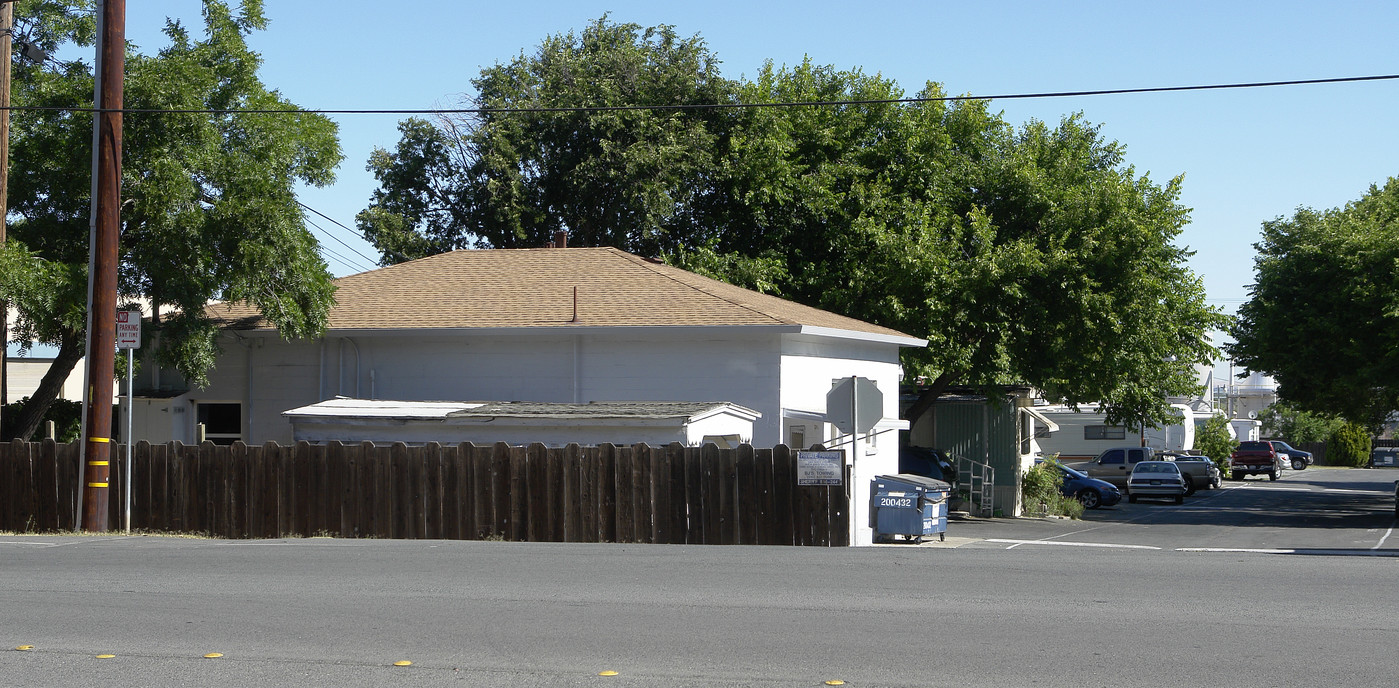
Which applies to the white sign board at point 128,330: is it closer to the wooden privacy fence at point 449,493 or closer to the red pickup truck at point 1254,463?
the wooden privacy fence at point 449,493

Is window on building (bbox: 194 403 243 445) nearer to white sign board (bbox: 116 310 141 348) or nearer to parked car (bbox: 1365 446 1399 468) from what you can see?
white sign board (bbox: 116 310 141 348)

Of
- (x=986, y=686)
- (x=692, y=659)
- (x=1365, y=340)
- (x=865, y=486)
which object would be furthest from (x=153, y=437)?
(x=1365, y=340)

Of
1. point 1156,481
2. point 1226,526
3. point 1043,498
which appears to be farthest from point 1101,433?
point 1226,526

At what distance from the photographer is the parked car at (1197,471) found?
45.6 metres

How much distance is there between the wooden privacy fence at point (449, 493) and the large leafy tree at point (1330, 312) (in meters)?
18.7

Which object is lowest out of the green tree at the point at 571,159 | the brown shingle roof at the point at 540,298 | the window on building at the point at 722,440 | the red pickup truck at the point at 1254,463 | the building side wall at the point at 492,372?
the red pickup truck at the point at 1254,463

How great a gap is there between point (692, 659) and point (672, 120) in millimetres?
26315

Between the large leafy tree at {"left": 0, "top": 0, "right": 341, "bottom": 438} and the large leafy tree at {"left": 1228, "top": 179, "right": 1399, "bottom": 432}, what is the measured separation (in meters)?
23.7

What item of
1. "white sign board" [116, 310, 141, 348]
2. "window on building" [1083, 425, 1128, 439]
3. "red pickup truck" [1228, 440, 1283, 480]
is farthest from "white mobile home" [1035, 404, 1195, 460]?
"white sign board" [116, 310, 141, 348]

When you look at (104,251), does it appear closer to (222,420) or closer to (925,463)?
(222,420)

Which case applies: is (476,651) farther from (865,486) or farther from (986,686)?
(865,486)

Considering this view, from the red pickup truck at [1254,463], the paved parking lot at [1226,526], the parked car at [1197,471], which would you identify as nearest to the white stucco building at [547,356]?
the paved parking lot at [1226,526]

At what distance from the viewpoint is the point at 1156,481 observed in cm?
3959

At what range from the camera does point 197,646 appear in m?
8.02
